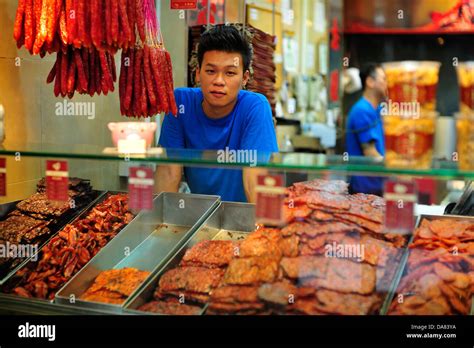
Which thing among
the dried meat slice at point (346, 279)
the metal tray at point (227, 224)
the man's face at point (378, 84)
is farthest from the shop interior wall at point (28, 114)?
the man's face at point (378, 84)

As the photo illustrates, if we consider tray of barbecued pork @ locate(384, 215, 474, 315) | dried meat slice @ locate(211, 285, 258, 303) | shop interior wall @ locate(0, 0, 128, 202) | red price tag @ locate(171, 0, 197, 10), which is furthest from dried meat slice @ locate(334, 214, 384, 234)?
red price tag @ locate(171, 0, 197, 10)

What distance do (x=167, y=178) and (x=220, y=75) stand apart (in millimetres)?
747

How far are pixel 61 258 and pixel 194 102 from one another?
1.26 m

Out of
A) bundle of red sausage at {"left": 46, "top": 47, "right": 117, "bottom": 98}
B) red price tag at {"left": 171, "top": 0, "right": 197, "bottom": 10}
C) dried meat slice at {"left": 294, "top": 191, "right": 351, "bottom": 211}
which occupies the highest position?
red price tag at {"left": 171, "top": 0, "right": 197, "bottom": 10}

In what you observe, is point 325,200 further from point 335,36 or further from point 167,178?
point 335,36

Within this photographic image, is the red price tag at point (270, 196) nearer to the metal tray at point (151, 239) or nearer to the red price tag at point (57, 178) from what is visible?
the metal tray at point (151, 239)

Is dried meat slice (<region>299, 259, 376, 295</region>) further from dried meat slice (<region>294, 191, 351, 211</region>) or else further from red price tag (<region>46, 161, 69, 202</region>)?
red price tag (<region>46, 161, 69, 202</region>)

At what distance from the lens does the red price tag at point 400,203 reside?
172 cm

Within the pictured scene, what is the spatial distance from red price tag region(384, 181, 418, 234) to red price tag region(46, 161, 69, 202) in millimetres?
1109

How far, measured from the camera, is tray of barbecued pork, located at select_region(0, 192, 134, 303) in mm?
2111

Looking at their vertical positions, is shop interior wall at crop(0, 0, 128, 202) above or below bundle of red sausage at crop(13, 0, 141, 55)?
below

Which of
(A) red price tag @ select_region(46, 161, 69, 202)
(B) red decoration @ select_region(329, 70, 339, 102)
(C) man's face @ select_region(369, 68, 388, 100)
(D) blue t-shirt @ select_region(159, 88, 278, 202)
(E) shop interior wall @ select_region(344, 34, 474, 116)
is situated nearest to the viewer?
(A) red price tag @ select_region(46, 161, 69, 202)

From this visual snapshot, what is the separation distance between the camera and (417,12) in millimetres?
5641

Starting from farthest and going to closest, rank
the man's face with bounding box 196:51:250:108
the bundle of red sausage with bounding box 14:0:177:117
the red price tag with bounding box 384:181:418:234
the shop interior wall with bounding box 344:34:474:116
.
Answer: the shop interior wall with bounding box 344:34:474:116 < the man's face with bounding box 196:51:250:108 < the bundle of red sausage with bounding box 14:0:177:117 < the red price tag with bounding box 384:181:418:234
